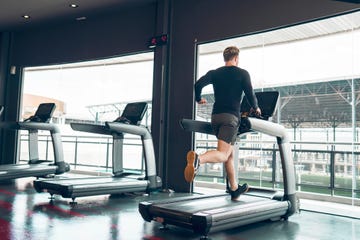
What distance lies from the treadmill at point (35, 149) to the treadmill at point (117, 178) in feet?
4.05

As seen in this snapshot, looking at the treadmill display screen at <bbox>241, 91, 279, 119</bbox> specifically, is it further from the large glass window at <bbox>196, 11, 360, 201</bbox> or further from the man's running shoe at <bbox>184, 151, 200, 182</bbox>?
the large glass window at <bbox>196, 11, 360, 201</bbox>

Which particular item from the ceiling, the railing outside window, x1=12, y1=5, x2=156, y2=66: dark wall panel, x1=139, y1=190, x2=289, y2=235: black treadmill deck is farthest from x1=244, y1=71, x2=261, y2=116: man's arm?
the ceiling

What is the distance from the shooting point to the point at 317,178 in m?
7.19

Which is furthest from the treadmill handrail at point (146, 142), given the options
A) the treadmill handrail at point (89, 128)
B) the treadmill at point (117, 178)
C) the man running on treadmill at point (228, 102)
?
the man running on treadmill at point (228, 102)

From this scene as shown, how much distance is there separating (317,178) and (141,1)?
15.9 feet

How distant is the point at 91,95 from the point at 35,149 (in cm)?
186

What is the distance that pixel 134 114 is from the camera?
4820 mm

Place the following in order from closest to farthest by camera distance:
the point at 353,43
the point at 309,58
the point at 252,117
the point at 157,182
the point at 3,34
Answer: the point at 252,117 → the point at 353,43 → the point at 157,182 → the point at 309,58 → the point at 3,34

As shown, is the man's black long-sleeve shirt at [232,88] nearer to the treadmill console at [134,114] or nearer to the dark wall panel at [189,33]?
the dark wall panel at [189,33]

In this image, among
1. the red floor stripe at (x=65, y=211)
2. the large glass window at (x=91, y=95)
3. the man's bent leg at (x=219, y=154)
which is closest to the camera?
the man's bent leg at (x=219, y=154)

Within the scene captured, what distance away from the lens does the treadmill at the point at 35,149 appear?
5.36m

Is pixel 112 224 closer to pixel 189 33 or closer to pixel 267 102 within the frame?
pixel 267 102

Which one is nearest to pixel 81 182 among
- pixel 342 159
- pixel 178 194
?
pixel 178 194

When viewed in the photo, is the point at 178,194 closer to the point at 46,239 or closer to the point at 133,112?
the point at 133,112
